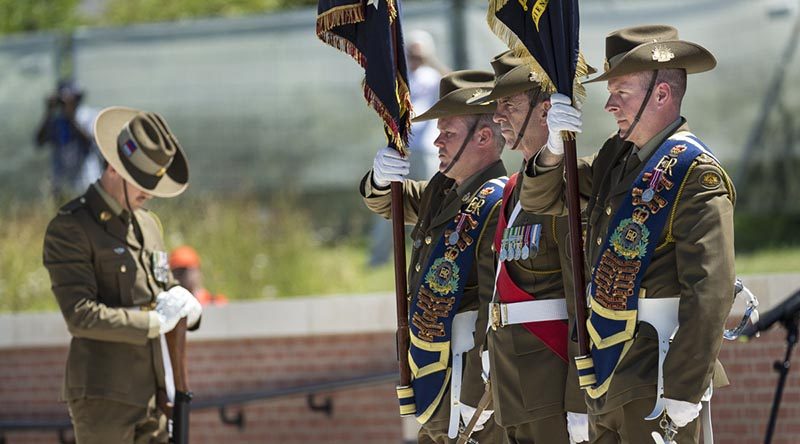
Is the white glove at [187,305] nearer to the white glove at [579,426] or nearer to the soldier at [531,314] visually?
the soldier at [531,314]

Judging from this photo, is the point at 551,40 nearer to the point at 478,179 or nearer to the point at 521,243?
the point at 521,243

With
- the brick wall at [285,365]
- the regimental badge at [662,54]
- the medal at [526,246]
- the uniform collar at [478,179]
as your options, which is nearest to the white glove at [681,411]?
the medal at [526,246]

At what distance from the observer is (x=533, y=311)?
5.94 meters

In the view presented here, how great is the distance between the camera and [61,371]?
1059 centimetres

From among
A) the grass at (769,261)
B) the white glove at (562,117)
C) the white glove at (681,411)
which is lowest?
the grass at (769,261)

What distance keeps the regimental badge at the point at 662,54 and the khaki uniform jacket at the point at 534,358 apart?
2.76 ft

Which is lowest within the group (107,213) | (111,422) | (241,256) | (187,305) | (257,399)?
(257,399)

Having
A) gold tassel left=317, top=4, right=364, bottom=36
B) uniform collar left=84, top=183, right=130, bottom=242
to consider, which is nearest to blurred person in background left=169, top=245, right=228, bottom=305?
uniform collar left=84, top=183, right=130, bottom=242

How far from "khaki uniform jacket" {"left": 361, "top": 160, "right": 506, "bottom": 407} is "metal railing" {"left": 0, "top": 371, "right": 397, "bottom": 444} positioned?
9.09ft

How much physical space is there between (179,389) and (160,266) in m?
0.65

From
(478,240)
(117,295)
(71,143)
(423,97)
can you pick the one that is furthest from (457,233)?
(71,143)

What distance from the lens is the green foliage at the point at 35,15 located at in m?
23.2

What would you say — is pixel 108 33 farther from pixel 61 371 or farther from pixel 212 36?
pixel 61 371

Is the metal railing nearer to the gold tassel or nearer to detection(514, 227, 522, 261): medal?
the gold tassel
